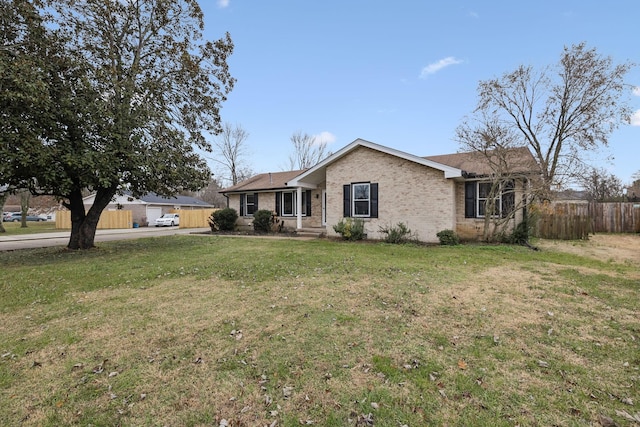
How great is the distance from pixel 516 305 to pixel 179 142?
12079 mm

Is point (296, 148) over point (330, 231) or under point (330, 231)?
over

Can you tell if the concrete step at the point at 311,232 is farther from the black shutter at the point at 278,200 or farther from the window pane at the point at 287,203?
the black shutter at the point at 278,200

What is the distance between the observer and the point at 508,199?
12469 mm

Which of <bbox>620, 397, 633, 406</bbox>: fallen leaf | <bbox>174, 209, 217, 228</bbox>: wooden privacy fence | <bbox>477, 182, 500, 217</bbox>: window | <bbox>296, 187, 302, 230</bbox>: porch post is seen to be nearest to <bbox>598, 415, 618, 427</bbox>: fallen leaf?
<bbox>620, 397, 633, 406</bbox>: fallen leaf

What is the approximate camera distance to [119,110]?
10344 millimetres

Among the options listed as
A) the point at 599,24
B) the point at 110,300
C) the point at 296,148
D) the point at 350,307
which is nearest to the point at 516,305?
the point at 350,307

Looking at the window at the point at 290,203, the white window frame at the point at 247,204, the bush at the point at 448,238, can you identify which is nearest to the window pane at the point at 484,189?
the bush at the point at 448,238

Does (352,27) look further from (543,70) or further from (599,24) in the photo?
(543,70)

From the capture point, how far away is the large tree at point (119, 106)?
9297 mm

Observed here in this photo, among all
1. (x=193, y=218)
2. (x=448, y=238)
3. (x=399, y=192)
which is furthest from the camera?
(x=193, y=218)

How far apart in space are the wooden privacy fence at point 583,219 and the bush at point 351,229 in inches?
280

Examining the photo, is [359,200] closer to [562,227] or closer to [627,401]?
[562,227]

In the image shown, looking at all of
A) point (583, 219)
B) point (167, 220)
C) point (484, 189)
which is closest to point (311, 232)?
point (484, 189)

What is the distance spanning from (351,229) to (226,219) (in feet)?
30.7
